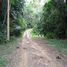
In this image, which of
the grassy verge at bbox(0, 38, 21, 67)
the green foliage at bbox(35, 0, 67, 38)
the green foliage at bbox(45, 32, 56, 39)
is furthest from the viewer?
the green foliage at bbox(45, 32, 56, 39)

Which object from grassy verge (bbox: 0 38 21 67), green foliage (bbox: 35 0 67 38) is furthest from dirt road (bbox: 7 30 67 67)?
green foliage (bbox: 35 0 67 38)

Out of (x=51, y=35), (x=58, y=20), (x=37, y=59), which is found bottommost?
(x=37, y=59)

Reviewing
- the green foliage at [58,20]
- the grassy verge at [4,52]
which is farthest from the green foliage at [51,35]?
the grassy verge at [4,52]

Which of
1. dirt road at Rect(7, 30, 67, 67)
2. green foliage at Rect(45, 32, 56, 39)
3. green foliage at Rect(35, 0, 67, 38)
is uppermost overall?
green foliage at Rect(35, 0, 67, 38)

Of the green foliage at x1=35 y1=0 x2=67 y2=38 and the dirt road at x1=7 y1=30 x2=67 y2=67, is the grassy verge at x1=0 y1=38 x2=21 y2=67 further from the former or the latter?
the green foliage at x1=35 y1=0 x2=67 y2=38

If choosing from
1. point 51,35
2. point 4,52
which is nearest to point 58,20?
point 51,35

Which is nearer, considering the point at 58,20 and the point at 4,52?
the point at 4,52

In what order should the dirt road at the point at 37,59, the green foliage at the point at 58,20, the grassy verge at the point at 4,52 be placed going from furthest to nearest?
the green foliage at the point at 58,20
the grassy verge at the point at 4,52
the dirt road at the point at 37,59

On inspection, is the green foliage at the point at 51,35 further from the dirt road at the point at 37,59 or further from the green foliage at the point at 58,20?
the dirt road at the point at 37,59

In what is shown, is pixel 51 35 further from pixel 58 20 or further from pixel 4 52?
pixel 4 52

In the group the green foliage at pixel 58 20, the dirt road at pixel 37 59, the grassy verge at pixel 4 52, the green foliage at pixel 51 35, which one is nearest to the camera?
the dirt road at pixel 37 59

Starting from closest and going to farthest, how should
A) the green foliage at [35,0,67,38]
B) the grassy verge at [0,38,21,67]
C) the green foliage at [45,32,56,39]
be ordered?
the grassy verge at [0,38,21,67]
the green foliage at [35,0,67,38]
the green foliage at [45,32,56,39]

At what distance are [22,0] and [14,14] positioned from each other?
13.5ft

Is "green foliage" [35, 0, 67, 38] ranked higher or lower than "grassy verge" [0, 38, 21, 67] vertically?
higher
